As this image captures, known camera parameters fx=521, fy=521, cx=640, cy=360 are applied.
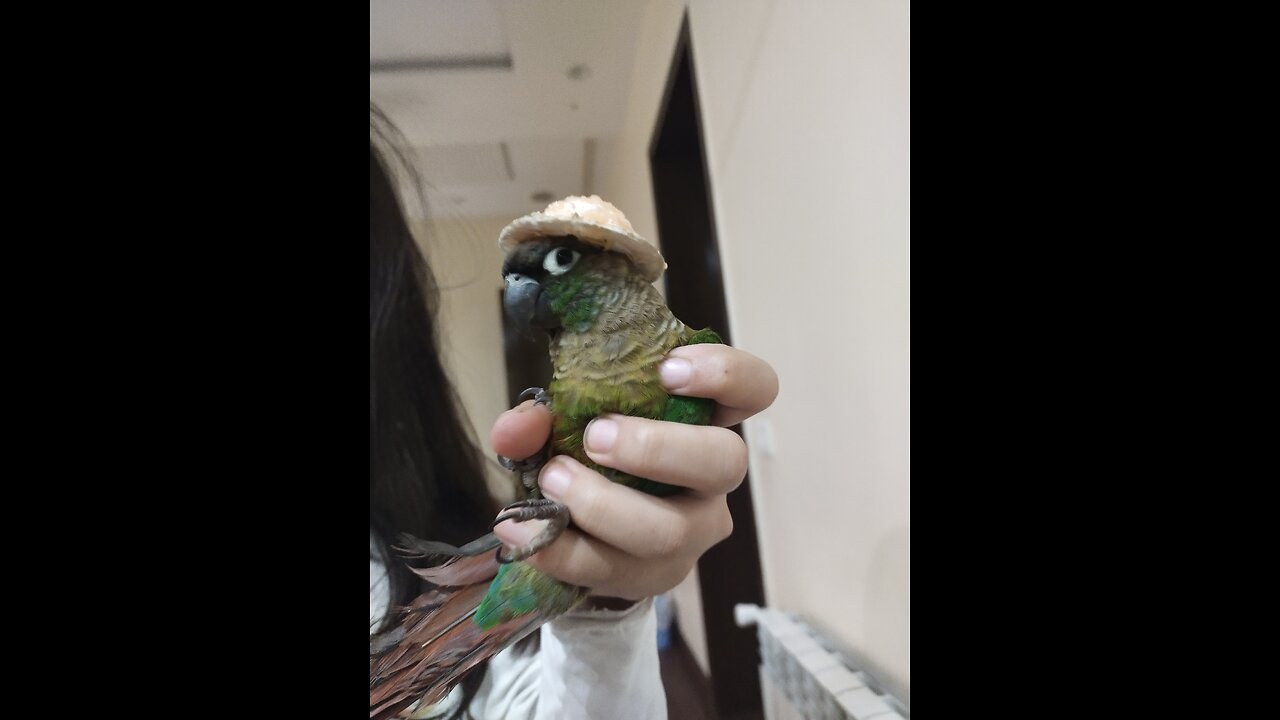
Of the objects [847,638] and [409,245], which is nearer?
[409,245]

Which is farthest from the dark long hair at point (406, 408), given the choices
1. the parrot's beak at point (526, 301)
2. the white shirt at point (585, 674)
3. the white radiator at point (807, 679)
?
the white radiator at point (807, 679)

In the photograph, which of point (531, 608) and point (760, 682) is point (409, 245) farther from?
point (760, 682)

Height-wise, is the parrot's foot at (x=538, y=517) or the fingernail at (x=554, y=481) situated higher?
the fingernail at (x=554, y=481)

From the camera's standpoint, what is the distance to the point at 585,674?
375 mm

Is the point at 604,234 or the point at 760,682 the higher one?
the point at 604,234

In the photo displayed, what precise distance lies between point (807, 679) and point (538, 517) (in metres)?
0.33

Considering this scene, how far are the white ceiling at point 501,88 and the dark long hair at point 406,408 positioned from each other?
3cm

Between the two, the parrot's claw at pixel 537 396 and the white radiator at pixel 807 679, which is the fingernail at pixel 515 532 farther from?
the white radiator at pixel 807 679

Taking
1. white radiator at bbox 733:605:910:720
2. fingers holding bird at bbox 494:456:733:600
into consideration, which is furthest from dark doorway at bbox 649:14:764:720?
fingers holding bird at bbox 494:456:733:600

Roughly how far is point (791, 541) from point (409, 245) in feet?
1.52

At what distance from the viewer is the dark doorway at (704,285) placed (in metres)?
0.45

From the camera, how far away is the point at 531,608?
0.31m

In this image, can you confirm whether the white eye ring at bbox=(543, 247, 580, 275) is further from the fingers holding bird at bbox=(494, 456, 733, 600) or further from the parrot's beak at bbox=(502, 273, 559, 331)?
the fingers holding bird at bbox=(494, 456, 733, 600)
